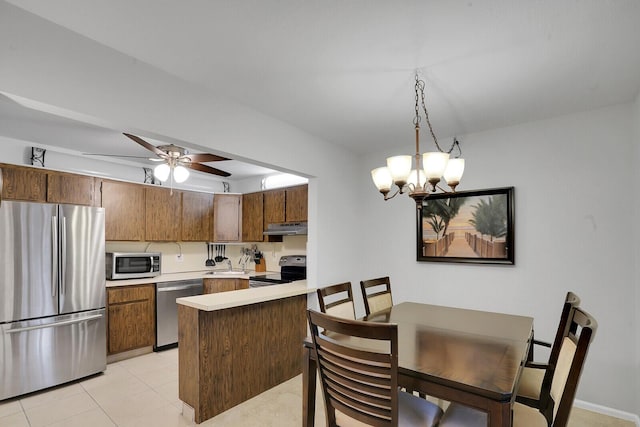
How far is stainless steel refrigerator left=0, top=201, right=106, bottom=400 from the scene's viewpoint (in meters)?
2.72

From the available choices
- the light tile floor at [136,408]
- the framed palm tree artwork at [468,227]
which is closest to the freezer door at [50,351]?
the light tile floor at [136,408]

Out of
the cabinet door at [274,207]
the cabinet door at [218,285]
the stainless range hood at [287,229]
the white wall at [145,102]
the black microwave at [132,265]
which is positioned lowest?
the cabinet door at [218,285]

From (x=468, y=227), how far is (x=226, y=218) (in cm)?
340

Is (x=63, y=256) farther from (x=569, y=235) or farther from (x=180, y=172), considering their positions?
(x=569, y=235)

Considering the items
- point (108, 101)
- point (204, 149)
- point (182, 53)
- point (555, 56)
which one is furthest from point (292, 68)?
point (555, 56)

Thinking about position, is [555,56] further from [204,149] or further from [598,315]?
[204,149]

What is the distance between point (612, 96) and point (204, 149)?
3.04m

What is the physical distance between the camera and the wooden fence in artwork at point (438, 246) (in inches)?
128


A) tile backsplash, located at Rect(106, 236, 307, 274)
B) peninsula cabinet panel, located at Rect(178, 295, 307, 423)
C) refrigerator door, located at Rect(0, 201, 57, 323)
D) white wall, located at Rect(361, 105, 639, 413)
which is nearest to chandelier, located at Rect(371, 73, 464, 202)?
white wall, located at Rect(361, 105, 639, 413)

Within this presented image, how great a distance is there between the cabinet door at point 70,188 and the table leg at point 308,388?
3.26m

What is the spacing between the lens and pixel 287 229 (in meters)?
4.25

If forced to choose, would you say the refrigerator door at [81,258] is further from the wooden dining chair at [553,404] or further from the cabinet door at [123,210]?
the wooden dining chair at [553,404]

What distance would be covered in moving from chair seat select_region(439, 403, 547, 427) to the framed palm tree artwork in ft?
5.26

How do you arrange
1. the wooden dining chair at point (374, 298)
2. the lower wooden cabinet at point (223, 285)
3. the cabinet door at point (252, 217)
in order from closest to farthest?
the wooden dining chair at point (374, 298)
the lower wooden cabinet at point (223, 285)
the cabinet door at point (252, 217)
